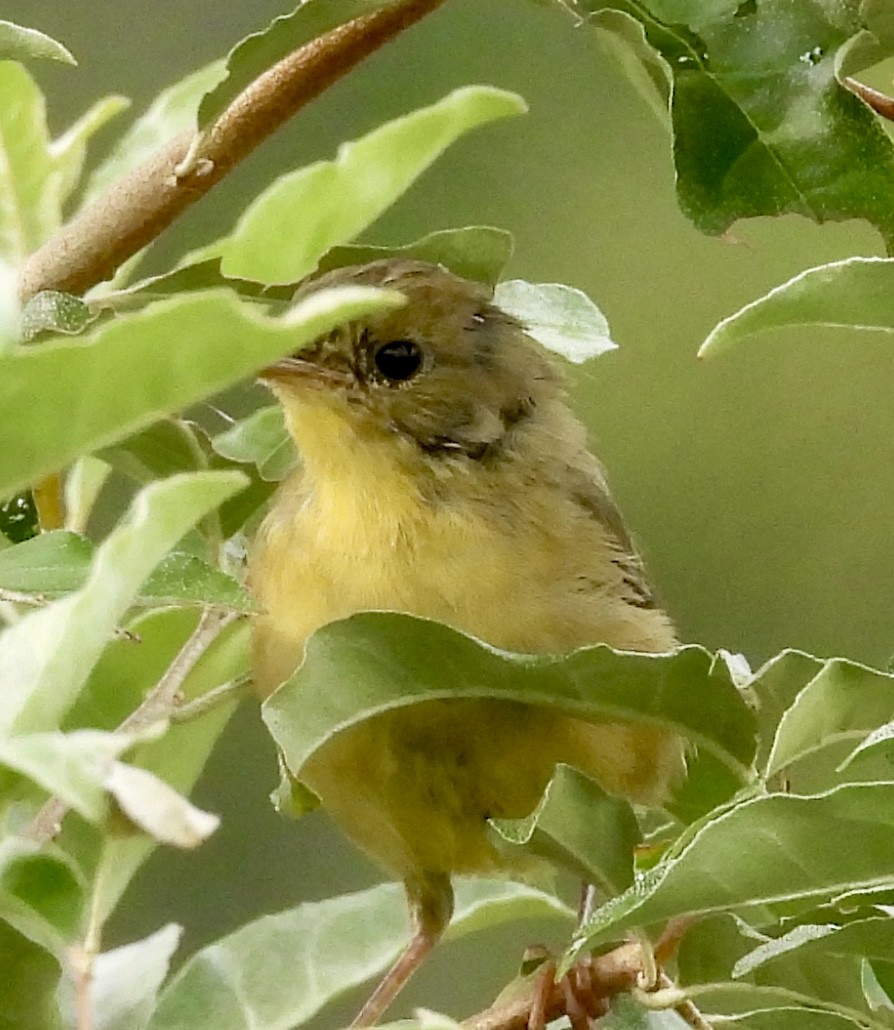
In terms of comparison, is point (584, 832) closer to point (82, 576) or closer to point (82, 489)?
point (82, 576)

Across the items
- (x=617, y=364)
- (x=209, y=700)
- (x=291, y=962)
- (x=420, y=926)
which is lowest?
(x=617, y=364)

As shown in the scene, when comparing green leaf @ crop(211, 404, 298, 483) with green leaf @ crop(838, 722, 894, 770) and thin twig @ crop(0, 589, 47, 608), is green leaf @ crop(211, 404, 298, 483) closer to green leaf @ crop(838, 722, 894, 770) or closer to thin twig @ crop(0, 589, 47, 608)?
thin twig @ crop(0, 589, 47, 608)

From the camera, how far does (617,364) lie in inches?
192

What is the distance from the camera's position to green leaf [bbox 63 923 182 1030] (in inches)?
52.6

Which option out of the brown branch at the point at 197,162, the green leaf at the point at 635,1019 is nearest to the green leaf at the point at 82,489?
the brown branch at the point at 197,162

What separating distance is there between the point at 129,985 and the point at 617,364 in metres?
3.69

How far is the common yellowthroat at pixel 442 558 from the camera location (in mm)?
1594

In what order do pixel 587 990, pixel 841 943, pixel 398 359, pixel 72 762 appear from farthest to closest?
pixel 398 359
pixel 587 990
pixel 841 943
pixel 72 762

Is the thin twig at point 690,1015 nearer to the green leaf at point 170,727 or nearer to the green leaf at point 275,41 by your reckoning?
the green leaf at point 170,727

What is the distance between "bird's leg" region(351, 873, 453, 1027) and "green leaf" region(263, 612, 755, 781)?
0.68m

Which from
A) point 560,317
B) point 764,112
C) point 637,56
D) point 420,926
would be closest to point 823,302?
point 764,112

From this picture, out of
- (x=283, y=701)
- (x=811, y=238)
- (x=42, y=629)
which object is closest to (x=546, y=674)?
(x=283, y=701)

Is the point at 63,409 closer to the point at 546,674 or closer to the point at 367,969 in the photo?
the point at 546,674

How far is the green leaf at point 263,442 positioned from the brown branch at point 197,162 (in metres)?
0.33
